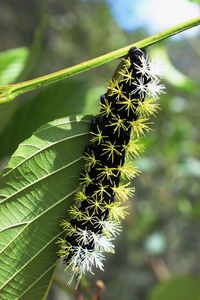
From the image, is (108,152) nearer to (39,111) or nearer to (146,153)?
(39,111)

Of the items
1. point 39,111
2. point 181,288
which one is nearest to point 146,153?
point 181,288

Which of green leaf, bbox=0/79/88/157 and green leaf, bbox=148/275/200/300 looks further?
green leaf, bbox=148/275/200/300

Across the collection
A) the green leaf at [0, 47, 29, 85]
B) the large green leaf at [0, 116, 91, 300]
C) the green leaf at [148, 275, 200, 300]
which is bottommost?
the green leaf at [148, 275, 200, 300]

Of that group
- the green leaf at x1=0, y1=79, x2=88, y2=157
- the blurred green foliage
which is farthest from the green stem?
the blurred green foliage

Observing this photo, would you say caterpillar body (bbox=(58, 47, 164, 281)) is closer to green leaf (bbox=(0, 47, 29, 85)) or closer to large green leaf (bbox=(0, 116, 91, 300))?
large green leaf (bbox=(0, 116, 91, 300))

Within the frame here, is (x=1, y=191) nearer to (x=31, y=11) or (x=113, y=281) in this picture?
(x=113, y=281)

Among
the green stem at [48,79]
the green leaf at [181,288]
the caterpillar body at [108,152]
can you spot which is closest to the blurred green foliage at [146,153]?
the green leaf at [181,288]
